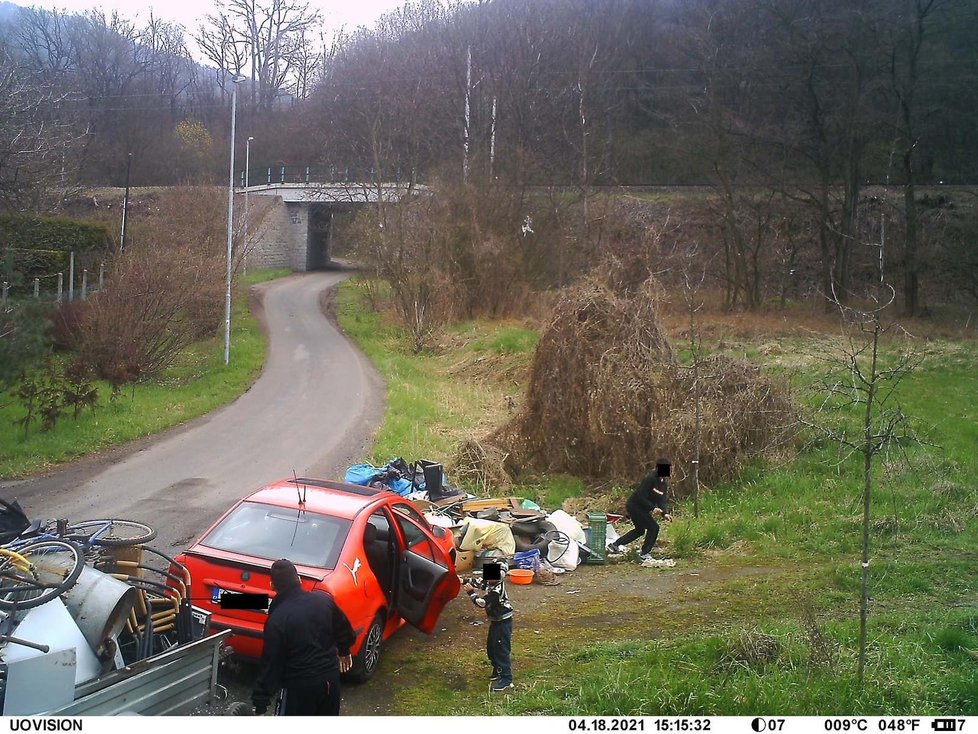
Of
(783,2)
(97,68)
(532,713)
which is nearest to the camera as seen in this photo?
(532,713)

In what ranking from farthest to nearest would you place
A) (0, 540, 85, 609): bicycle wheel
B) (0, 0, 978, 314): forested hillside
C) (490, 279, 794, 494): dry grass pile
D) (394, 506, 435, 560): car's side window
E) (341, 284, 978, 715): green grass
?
(0, 0, 978, 314): forested hillside → (490, 279, 794, 494): dry grass pile → (394, 506, 435, 560): car's side window → (341, 284, 978, 715): green grass → (0, 540, 85, 609): bicycle wheel

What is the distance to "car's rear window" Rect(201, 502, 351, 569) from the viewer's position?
23.7 ft

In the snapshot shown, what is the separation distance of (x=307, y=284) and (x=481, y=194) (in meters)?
17.1

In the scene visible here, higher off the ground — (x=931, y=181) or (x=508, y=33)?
(x=508, y=33)

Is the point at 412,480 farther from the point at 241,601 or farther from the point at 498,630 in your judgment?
the point at 241,601

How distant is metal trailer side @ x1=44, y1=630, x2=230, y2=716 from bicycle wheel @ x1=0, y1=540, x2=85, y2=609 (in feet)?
1.92

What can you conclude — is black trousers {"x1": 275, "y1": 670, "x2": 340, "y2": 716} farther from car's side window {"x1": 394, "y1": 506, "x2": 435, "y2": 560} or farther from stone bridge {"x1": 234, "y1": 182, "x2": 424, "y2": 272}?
stone bridge {"x1": 234, "y1": 182, "x2": 424, "y2": 272}

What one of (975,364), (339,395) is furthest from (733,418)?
(975,364)

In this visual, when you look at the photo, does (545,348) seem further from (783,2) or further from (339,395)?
(783,2)

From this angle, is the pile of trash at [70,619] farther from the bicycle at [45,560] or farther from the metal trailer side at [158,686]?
the metal trailer side at [158,686]

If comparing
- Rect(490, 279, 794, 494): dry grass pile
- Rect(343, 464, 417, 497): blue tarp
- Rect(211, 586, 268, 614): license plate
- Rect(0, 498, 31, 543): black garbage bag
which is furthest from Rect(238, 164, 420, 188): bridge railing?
Rect(211, 586, 268, 614): license plate

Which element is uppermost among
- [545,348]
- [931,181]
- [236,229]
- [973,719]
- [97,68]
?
[97,68]

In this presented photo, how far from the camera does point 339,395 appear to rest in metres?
23.8

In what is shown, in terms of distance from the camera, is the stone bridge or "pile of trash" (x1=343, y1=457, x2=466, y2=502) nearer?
"pile of trash" (x1=343, y1=457, x2=466, y2=502)
